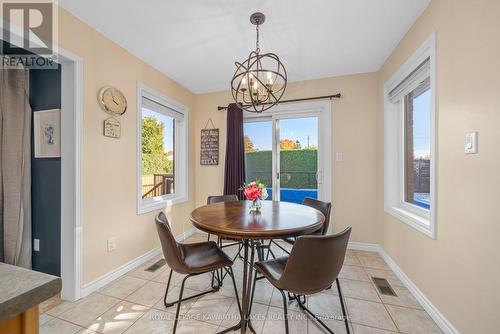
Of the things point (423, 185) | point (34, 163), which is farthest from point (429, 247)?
point (34, 163)

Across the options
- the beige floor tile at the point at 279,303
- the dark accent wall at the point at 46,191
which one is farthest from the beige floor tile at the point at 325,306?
the dark accent wall at the point at 46,191

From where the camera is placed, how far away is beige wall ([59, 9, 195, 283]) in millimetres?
1921

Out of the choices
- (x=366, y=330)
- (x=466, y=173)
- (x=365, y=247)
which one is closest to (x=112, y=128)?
(x=366, y=330)

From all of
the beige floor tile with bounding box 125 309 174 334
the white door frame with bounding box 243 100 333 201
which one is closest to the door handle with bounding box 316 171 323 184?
the white door frame with bounding box 243 100 333 201

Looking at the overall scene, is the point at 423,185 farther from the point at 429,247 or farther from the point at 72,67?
the point at 72,67

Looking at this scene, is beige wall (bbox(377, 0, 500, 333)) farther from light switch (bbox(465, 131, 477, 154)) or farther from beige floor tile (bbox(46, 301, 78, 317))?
beige floor tile (bbox(46, 301, 78, 317))

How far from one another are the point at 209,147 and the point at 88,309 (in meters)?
2.52

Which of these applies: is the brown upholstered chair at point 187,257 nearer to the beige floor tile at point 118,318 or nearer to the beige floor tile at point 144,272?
the beige floor tile at point 118,318

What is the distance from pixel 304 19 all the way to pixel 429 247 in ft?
7.24

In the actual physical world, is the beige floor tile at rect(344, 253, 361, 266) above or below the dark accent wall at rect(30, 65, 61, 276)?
below

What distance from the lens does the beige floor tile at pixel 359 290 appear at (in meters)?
→ 1.89

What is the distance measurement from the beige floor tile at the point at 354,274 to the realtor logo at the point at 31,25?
339cm

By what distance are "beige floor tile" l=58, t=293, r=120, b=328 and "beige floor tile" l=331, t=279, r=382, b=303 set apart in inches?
78.8

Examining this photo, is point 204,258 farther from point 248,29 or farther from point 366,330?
point 248,29
